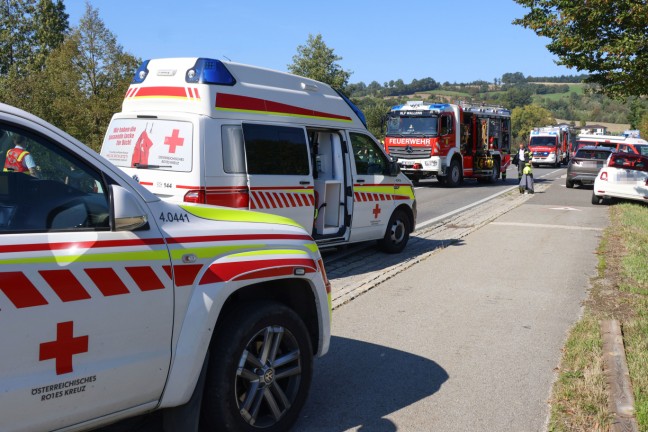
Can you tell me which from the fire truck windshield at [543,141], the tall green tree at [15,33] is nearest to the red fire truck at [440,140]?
the fire truck windshield at [543,141]

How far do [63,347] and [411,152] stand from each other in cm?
2224

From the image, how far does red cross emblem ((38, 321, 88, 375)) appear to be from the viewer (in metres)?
2.68

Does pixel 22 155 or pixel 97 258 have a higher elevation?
pixel 22 155

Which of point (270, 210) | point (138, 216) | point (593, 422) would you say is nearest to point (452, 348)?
point (593, 422)

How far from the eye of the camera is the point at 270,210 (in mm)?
7965

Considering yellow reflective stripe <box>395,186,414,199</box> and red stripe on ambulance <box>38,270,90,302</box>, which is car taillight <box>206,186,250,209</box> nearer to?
yellow reflective stripe <box>395,186,414,199</box>

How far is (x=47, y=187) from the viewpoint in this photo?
2.95 m

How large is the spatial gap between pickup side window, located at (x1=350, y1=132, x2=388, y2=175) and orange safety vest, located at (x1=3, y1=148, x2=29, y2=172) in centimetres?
689

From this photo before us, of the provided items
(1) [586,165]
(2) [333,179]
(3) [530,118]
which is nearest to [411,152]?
(1) [586,165]

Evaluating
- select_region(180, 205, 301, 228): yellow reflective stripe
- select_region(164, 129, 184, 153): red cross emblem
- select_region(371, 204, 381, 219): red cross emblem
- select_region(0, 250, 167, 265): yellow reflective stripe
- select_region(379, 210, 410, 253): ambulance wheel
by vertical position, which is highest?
select_region(164, 129, 184, 153): red cross emblem

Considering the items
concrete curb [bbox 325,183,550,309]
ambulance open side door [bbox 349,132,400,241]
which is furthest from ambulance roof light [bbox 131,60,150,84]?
concrete curb [bbox 325,183,550,309]

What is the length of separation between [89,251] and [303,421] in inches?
78.0

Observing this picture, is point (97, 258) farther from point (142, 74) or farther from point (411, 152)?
point (411, 152)

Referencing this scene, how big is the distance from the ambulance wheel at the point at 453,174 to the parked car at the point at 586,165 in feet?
14.1
